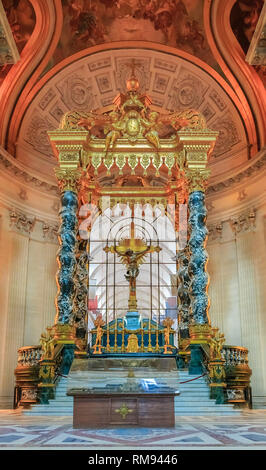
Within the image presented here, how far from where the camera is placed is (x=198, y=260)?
10.9 meters

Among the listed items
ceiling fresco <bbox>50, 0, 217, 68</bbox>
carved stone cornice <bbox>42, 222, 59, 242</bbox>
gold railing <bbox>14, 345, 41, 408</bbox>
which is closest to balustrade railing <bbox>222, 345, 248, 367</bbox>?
gold railing <bbox>14, 345, 41, 408</bbox>

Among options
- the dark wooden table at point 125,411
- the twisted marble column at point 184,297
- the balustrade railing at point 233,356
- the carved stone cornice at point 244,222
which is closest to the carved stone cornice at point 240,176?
the carved stone cornice at point 244,222

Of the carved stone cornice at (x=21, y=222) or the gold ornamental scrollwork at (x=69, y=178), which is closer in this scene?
the gold ornamental scrollwork at (x=69, y=178)

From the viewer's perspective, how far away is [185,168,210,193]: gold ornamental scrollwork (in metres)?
11.7

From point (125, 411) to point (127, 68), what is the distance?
42.8 ft

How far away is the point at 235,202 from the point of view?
48.8 ft

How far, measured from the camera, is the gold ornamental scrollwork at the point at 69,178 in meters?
11.6

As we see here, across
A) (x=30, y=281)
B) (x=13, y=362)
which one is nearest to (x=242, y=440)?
(x=13, y=362)

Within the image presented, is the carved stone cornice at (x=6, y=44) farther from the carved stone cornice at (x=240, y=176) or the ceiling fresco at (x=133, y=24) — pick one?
the carved stone cornice at (x=240, y=176)

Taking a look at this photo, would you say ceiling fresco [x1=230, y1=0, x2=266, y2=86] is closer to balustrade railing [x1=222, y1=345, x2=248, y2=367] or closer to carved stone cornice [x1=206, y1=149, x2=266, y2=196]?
carved stone cornice [x1=206, y1=149, x2=266, y2=196]

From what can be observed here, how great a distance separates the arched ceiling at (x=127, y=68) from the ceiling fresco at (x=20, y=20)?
3 centimetres

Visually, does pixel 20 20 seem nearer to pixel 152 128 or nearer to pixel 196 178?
pixel 152 128
